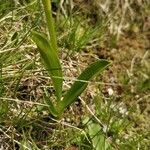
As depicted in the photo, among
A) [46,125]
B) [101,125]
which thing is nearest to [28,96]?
[46,125]

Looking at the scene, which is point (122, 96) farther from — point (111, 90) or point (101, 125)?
point (101, 125)

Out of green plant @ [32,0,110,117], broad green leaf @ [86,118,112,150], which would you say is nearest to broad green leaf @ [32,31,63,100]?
green plant @ [32,0,110,117]

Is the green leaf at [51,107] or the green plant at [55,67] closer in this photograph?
the green plant at [55,67]

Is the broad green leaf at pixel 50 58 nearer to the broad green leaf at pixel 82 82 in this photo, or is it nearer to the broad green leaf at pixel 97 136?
the broad green leaf at pixel 82 82

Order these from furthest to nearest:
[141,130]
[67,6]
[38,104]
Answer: [67,6]
[141,130]
[38,104]

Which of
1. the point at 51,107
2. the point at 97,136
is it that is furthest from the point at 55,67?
the point at 97,136

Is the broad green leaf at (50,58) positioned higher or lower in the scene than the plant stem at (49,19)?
lower

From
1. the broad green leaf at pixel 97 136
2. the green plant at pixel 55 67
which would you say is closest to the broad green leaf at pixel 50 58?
the green plant at pixel 55 67
